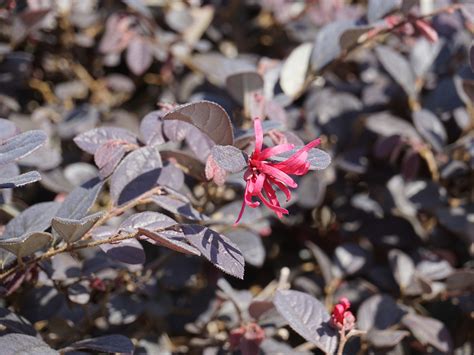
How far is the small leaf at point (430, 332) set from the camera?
1.13 meters

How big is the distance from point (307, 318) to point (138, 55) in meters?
0.84

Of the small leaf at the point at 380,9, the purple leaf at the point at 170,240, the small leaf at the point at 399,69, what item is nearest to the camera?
the purple leaf at the point at 170,240

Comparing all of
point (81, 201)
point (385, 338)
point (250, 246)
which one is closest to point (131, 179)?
point (81, 201)

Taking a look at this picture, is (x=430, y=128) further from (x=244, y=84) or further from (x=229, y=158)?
(x=229, y=158)

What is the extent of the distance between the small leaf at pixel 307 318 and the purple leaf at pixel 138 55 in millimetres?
766

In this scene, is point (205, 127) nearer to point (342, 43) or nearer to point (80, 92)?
point (342, 43)

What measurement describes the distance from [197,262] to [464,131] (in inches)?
26.7

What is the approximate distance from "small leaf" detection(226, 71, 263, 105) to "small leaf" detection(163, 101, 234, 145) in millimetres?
327

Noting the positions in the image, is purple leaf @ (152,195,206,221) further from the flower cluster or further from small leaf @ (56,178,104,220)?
the flower cluster

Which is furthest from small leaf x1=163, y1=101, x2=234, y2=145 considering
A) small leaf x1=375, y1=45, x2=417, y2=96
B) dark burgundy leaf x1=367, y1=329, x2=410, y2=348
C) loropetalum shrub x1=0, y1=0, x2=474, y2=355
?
small leaf x1=375, y1=45, x2=417, y2=96

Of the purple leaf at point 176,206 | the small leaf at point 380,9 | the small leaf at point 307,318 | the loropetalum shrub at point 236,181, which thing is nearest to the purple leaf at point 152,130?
the loropetalum shrub at point 236,181

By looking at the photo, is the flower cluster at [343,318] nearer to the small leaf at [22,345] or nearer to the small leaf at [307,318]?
the small leaf at [307,318]

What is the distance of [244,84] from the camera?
4.02 ft

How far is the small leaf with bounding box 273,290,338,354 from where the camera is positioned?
96cm
